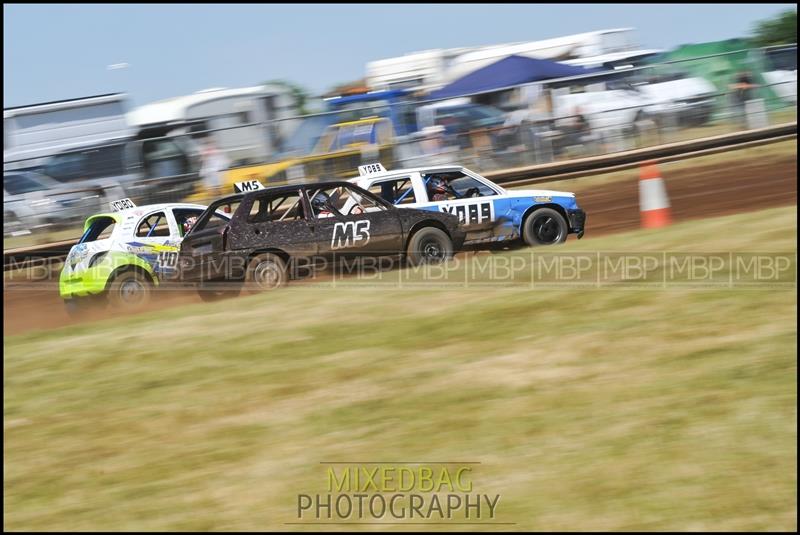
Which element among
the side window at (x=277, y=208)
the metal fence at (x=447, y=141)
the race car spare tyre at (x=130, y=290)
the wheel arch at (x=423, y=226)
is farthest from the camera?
the metal fence at (x=447, y=141)

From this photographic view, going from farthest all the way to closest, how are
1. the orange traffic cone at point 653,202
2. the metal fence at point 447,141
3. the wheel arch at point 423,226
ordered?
the metal fence at point 447,141
the orange traffic cone at point 653,202
the wheel arch at point 423,226

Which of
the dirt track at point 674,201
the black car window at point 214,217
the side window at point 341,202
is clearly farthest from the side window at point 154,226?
the side window at point 341,202

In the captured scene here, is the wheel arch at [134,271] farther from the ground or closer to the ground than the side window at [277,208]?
closer to the ground

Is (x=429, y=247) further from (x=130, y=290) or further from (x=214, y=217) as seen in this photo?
(x=130, y=290)

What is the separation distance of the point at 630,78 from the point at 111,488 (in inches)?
610

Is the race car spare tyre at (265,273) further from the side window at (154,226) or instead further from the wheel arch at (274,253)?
the side window at (154,226)

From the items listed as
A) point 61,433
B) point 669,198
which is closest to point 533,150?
point 669,198

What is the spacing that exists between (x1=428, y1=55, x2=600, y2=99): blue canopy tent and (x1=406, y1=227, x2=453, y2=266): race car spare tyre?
40.6 feet

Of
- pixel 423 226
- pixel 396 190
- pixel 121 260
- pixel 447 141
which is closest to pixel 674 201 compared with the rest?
pixel 447 141

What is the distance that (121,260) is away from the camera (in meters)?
11.6

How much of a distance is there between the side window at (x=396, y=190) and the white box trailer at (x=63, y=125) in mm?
13412

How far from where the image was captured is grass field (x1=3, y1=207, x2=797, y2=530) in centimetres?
548

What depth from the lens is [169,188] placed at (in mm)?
18859

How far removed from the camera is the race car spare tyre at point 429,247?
1123 cm
